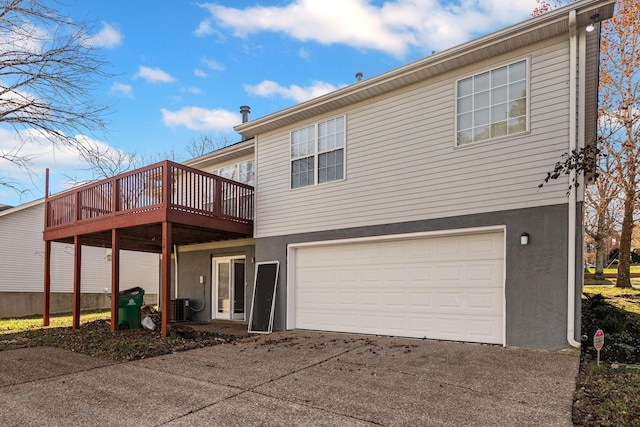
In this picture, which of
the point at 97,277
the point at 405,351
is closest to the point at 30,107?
the point at 405,351

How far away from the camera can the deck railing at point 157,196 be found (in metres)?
8.95

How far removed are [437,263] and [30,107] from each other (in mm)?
7734

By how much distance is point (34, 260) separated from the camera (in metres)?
16.4

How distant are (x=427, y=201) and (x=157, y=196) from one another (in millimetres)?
6019

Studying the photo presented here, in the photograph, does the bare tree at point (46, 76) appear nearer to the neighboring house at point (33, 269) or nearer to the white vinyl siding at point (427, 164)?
the white vinyl siding at point (427, 164)

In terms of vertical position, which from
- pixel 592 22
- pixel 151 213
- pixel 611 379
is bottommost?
pixel 611 379

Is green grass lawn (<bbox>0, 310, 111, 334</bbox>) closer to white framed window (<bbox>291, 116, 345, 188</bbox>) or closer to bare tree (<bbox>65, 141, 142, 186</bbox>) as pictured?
bare tree (<bbox>65, 141, 142, 186</bbox>)

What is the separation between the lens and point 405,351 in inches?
261

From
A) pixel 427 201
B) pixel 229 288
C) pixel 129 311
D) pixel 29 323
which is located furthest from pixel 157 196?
pixel 29 323

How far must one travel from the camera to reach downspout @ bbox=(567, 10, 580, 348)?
5.91 meters

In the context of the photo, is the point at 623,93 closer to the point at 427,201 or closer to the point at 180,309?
the point at 427,201

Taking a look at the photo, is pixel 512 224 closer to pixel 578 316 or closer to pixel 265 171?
pixel 578 316

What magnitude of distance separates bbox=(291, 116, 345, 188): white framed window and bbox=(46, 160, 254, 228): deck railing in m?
1.67

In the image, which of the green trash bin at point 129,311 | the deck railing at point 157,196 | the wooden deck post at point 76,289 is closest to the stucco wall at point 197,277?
the deck railing at point 157,196
